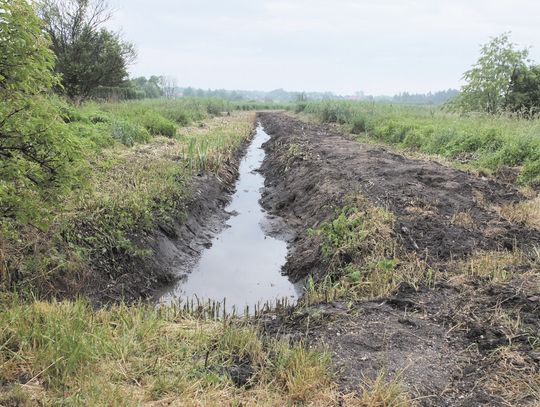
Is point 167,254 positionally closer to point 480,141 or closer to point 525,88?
point 480,141

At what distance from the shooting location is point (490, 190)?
28.2ft

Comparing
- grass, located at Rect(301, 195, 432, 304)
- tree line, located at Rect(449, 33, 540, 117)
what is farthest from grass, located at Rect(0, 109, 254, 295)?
tree line, located at Rect(449, 33, 540, 117)

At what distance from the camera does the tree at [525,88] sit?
24.2 metres

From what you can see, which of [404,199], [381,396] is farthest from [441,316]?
[404,199]

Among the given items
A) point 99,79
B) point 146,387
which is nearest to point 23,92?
point 146,387

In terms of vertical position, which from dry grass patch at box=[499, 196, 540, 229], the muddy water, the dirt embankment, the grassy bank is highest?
the grassy bank

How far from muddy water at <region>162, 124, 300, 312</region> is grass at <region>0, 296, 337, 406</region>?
4.46 feet

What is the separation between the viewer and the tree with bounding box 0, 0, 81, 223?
3334 millimetres

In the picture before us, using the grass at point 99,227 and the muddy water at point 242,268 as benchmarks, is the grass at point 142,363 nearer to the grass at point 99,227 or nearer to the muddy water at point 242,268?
the grass at point 99,227

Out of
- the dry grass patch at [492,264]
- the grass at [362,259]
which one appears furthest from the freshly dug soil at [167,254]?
the dry grass patch at [492,264]

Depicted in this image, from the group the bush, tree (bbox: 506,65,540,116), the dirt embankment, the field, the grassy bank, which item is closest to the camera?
the field

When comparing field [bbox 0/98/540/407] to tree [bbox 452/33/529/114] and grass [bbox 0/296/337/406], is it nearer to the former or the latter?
grass [bbox 0/296/337/406]

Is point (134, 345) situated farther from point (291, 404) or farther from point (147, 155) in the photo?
point (147, 155)

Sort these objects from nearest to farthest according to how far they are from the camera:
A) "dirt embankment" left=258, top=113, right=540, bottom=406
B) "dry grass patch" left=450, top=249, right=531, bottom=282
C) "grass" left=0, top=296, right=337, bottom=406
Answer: "grass" left=0, top=296, right=337, bottom=406, "dirt embankment" left=258, top=113, right=540, bottom=406, "dry grass patch" left=450, top=249, right=531, bottom=282
